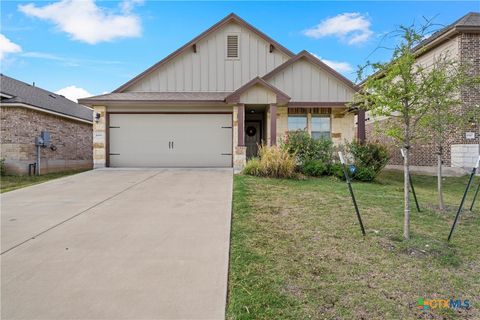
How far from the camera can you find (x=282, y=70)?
11430 millimetres

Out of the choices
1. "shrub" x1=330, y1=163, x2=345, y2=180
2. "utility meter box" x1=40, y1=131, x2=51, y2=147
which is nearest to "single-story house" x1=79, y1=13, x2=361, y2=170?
"shrub" x1=330, y1=163, x2=345, y2=180

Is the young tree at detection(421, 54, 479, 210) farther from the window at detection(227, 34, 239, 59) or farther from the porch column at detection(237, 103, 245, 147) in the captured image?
the window at detection(227, 34, 239, 59)

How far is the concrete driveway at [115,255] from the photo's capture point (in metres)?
2.47

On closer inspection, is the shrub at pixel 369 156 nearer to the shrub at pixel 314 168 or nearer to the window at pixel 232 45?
the shrub at pixel 314 168

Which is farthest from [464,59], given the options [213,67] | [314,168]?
[213,67]

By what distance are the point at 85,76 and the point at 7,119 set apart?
4958 mm

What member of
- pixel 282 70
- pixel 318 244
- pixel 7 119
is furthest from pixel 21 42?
pixel 318 244

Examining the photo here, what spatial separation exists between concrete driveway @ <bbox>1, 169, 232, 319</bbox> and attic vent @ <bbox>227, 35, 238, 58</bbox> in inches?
343

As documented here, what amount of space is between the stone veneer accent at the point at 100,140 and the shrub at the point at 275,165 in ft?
21.4

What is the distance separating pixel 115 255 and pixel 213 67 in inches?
438

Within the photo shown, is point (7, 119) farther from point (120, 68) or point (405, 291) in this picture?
point (405, 291)

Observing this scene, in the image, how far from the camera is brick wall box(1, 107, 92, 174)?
1148cm

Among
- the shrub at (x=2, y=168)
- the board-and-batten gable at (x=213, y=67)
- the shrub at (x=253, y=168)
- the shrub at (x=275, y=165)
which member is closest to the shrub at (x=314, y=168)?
the shrub at (x=275, y=165)

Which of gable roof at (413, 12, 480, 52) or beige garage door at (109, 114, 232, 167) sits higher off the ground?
gable roof at (413, 12, 480, 52)
